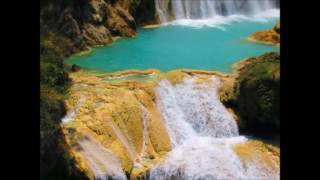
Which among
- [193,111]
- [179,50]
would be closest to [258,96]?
[193,111]

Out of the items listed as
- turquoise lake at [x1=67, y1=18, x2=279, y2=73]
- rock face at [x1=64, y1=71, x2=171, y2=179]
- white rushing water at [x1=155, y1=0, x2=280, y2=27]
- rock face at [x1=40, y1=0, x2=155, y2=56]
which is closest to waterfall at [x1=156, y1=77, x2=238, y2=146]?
rock face at [x1=64, y1=71, x2=171, y2=179]

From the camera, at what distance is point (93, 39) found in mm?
9617

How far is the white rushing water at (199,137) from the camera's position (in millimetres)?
8930

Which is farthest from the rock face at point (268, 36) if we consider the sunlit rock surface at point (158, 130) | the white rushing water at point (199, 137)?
the white rushing water at point (199, 137)

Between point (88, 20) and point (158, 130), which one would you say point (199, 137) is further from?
point (88, 20)

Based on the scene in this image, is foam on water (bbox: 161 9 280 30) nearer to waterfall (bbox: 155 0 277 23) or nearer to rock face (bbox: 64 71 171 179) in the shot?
waterfall (bbox: 155 0 277 23)

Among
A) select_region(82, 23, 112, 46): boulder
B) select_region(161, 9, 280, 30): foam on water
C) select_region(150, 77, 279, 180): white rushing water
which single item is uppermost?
select_region(82, 23, 112, 46): boulder

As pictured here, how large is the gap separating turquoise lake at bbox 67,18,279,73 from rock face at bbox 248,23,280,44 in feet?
0.28

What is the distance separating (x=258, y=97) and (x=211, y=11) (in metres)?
1.92

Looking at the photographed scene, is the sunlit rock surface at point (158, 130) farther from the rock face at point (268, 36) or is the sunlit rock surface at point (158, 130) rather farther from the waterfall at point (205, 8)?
the waterfall at point (205, 8)

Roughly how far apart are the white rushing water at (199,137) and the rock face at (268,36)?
1012 millimetres

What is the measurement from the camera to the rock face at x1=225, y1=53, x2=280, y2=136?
9.69 meters

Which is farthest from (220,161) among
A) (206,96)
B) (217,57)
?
(217,57)
